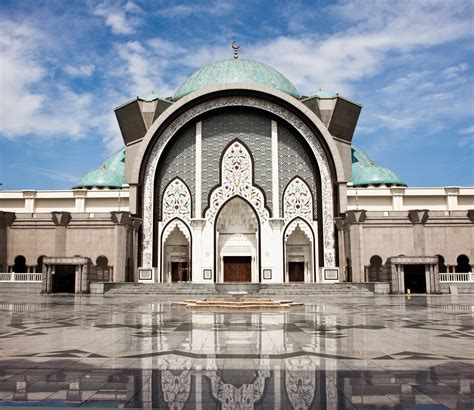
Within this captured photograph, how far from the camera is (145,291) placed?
75.9 feet

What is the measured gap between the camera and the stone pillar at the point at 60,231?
90.0ft

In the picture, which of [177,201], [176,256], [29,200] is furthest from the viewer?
[29,200]

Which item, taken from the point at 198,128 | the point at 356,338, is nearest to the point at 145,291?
the point at 198,128

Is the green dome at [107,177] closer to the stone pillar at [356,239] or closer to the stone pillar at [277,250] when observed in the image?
the stone pillar at [277,250]

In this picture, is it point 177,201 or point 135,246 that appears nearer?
point 135,246

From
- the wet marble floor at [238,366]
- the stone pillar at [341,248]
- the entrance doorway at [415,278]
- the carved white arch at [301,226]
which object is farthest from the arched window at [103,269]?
the wet marble floor at [238,366]

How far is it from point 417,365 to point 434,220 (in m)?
23.4

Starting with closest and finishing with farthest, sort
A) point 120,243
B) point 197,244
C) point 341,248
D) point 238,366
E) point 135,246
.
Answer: point 238,366
point 120,243
point 341,248
point 135,246
point 197,244

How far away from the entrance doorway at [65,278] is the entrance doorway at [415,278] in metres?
15.3

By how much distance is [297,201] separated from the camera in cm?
2848

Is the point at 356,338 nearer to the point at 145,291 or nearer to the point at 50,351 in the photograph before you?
the point at 50,351

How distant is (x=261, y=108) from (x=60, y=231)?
12912 mm

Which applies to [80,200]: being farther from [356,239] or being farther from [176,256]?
[356,239]

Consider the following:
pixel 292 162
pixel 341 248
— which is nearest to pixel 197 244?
pixel 292 162
